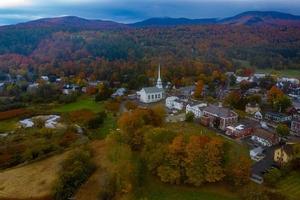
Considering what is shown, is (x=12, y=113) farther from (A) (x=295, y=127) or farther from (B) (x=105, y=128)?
(A) (x=295, y=127)

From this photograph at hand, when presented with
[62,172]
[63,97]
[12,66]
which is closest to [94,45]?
[12,66]

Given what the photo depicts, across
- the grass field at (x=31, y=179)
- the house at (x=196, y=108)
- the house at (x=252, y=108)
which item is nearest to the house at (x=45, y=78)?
the house at (x=196, y=108)

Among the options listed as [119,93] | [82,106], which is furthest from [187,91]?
[82,106]

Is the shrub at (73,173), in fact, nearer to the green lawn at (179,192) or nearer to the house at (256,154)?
the green lawn at (179,192)

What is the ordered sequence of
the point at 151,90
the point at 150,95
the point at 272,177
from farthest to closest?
the point at 151,90
the point at 150,95
the point at 272,177

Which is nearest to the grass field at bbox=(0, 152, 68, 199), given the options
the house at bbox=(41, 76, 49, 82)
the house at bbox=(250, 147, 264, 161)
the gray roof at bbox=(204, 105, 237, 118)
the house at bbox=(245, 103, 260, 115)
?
the house at bbox=(250, 147, 264, 161)

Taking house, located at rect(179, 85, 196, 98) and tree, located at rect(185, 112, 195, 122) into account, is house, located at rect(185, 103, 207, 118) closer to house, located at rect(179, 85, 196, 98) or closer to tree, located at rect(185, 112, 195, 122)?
tree, located at rect(185, 112, 195, 122)
